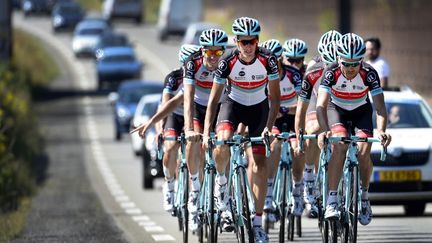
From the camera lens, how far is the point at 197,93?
16266 mm

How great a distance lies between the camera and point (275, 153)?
17094 mm

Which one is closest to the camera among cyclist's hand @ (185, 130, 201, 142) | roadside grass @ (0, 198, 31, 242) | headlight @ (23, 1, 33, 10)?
cyclist's hand @ (185, 130, 201, 142)

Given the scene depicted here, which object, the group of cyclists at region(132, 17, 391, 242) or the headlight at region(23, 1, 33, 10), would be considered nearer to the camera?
the group of cyclists at region(132, 17, 391, 242)

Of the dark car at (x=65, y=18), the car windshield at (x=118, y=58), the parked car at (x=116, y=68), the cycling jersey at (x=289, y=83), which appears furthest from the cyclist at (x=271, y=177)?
the dark car at (x=65, y=18)

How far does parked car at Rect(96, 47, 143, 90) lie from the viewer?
210 feet

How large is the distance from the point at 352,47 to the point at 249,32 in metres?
0.93

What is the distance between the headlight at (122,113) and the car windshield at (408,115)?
2372 cm

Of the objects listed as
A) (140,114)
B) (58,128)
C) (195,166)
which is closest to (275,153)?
(195,166)

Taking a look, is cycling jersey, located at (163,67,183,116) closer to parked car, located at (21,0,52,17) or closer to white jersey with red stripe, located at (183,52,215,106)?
white jersey with red stripe, located at (183,52,215,106)

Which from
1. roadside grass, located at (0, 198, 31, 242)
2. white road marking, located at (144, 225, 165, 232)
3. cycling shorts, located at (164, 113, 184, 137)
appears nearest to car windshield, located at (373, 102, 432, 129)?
white road marking, located at (144, 225, 165, 232)

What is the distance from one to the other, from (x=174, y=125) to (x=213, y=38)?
2.12 metres

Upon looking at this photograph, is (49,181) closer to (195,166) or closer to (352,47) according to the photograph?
(195,166)

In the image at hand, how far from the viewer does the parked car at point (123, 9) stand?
97075 mm

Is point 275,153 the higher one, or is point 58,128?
point 275,153
